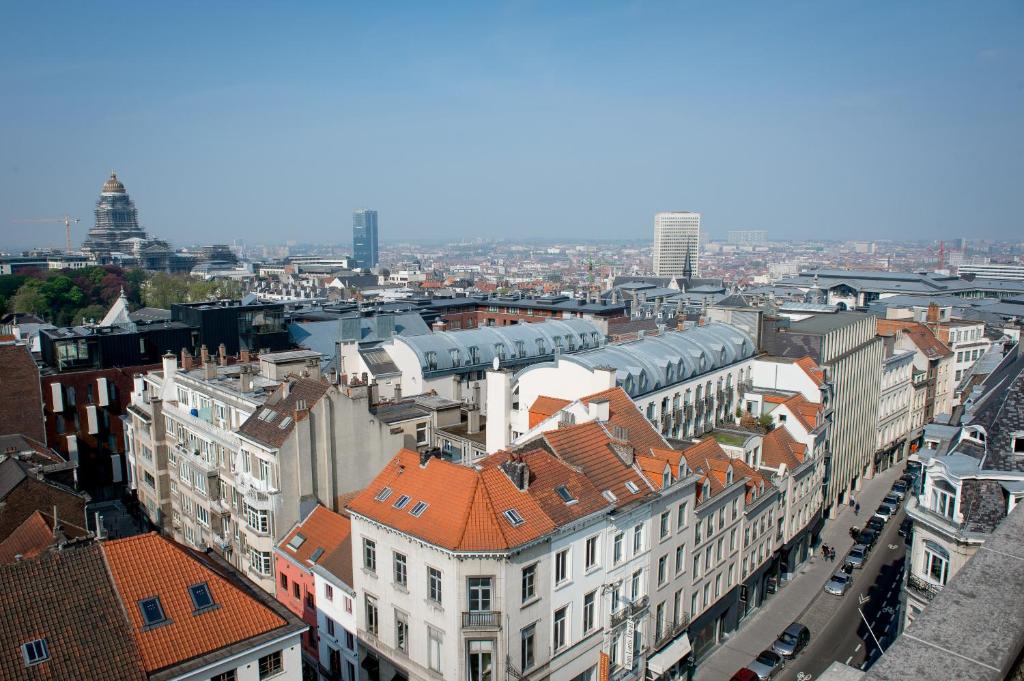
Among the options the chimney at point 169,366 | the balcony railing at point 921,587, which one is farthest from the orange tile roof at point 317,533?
the balcony railing at point 921,587

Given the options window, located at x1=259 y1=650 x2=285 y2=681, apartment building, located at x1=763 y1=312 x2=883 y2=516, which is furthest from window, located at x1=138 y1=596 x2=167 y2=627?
apartment building, located at x1=763 y1=312 x2=883 y2=516

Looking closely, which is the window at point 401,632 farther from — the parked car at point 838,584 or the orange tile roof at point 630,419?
the parked car at point 838,584

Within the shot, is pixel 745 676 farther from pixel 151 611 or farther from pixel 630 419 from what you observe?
pixel 151 611

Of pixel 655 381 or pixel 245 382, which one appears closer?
pixel 245 382

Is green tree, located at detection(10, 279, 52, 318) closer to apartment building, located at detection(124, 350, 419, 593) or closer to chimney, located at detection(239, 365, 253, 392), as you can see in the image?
apartment building, located at detection(124, 350, 419, 593)

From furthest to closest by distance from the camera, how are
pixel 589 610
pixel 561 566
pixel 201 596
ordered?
pixel 589 610
pixel 561 566
pixel 201 596

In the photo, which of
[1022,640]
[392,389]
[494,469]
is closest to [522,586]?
[494,469]

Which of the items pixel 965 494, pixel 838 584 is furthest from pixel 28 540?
pixel 838 584

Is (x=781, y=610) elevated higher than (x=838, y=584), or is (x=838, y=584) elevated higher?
(x=838, y=584)
